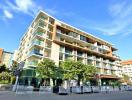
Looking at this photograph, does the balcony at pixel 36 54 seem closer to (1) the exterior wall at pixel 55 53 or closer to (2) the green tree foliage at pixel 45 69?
(1) the exterior wall at pixel 55 53

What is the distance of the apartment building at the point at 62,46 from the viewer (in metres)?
42.0

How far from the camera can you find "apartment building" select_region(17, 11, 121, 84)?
138ft

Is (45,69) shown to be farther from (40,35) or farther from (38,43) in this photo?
(40,35)

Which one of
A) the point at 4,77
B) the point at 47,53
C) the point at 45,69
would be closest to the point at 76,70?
the point at 45,69

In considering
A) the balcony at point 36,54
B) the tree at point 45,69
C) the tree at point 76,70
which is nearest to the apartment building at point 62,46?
the balcony at point 36,54

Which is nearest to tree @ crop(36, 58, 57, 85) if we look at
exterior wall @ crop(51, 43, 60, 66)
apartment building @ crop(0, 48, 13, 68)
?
exterior wall @ crop(51, 43, 60, 66)

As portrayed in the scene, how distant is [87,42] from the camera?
182 feet

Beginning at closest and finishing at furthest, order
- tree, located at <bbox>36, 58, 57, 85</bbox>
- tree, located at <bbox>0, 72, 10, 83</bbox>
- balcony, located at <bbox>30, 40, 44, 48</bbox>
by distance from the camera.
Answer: tree, located at <bbox>36, 58, 57, 85</bbox>
tree, located at <bbox>0, 72, 10, 83</bbox>
balcony, located at <bbox>30, 40, 44, 48</bbox>

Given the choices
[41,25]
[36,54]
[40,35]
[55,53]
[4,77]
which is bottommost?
[4,77]

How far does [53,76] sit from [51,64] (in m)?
3.34

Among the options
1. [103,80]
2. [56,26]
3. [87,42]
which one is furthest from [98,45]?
[56,26]

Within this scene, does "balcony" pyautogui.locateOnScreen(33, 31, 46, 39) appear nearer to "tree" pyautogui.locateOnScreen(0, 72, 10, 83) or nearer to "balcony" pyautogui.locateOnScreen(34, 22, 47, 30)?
"balcony" pyautogui.locateOnScreen(34, 22, 47, 30)

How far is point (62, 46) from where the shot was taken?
46281 millimetres

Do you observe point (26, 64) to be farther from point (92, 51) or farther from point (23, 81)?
point (92, 51)
